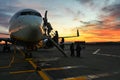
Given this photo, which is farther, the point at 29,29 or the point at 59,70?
the point at 29,29

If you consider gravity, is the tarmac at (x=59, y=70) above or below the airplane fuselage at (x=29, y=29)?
below

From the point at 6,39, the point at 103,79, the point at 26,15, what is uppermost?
the point at 26,15

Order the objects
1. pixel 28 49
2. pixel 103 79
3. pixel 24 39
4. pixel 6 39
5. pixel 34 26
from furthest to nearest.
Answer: pixel 6 39
pixel 28 49
pixel 24 39
pixel 34 26
pixel 103 79

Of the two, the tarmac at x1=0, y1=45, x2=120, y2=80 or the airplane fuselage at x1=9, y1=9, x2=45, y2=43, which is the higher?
the airplane fuselage at x1=9, y1=9, x2=45, y2=43

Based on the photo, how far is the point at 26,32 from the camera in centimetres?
1831

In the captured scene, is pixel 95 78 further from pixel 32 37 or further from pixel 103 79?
pixel 32 37

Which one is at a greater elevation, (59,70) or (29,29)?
(29,29)

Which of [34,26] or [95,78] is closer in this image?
[95,78]

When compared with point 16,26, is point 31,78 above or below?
below

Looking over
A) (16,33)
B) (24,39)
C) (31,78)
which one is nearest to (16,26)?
(16,33)

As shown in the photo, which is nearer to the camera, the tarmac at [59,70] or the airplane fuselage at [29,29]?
the tarmac at [59,70]

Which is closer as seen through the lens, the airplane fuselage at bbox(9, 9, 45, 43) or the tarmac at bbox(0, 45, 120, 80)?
the tarmac at bbox(0, 45, 120, 80)

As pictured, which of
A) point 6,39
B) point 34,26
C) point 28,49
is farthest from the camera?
point 6,39

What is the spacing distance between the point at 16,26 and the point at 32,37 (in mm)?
3107
